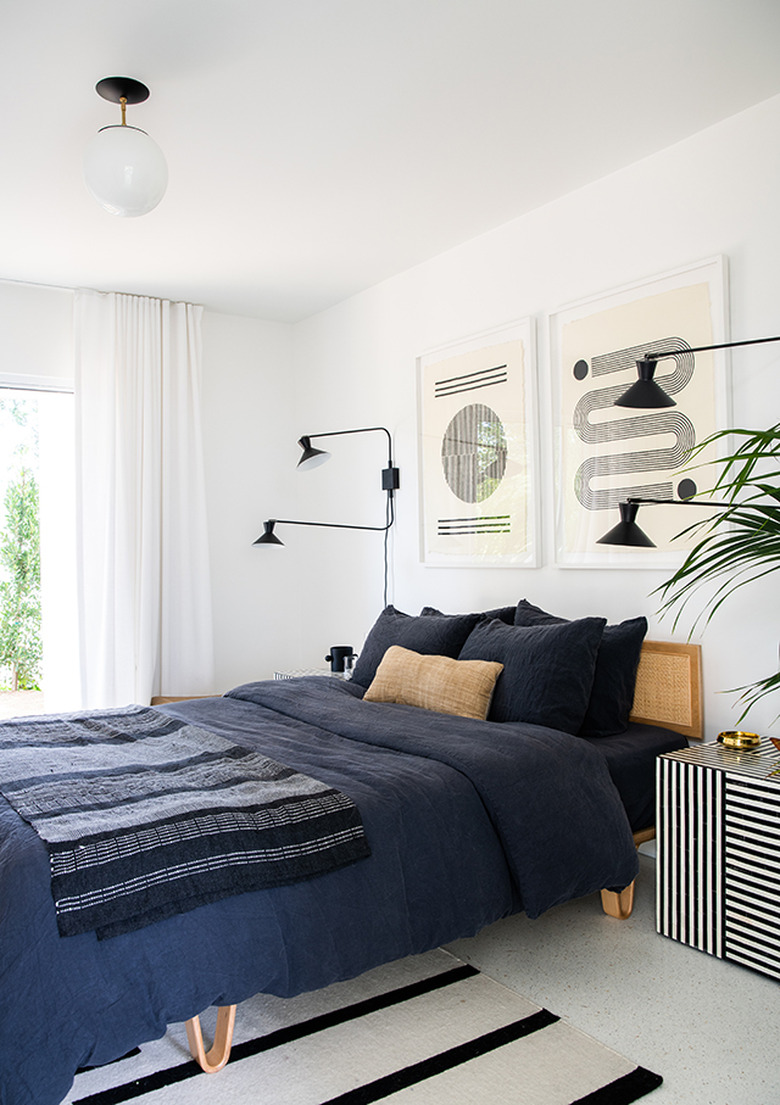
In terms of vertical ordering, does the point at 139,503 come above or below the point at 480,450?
below

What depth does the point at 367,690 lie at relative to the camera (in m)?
3.45

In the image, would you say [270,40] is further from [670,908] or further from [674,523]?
[670,908]

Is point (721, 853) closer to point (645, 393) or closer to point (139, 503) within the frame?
point (645, 393)

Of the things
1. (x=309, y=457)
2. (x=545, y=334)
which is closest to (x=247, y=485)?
(x=309, y=457)

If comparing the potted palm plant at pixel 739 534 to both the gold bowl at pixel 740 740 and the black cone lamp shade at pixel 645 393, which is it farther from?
the black cone lamp shade at pixel 645 393

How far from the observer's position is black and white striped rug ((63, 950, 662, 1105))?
1812 mm

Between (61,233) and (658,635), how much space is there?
3.09m

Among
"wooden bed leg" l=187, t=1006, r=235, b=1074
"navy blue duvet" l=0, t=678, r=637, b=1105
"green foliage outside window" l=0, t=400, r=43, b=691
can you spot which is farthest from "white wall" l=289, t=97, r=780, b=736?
"wooden bed leg" l=187, t=1006, r=235, b=1074

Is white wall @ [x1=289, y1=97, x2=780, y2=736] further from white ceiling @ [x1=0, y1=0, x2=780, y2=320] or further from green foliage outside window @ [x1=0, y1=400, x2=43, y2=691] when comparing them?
green foliage outside window @ [x1=0, y1=400, x2=43, y2=691]

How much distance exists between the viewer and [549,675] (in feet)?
9.36

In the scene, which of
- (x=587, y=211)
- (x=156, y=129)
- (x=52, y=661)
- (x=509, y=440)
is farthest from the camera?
(x=52, y=661)

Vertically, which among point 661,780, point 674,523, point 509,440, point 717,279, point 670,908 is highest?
point 717,279

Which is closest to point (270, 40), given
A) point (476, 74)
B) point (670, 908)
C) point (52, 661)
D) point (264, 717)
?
point (476, 74)

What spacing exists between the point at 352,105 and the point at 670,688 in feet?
7.42
